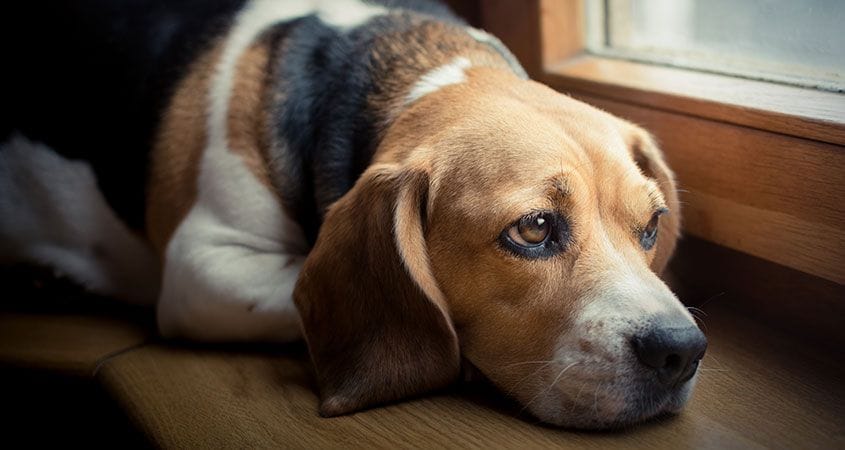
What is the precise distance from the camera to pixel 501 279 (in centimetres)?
183

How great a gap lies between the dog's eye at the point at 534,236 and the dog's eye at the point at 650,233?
0.78ft

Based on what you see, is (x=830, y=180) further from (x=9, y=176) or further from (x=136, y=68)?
(x=9, y=176)

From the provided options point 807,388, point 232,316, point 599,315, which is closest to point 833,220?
point 807,388

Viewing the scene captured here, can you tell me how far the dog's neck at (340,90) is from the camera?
2.19m

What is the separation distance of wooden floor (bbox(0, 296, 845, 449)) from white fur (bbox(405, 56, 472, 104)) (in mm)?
687

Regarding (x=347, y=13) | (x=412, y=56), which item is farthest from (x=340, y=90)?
(x=347, y=13)

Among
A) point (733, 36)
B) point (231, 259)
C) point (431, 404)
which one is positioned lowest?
point (431, 404)

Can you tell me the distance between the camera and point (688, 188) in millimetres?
2430

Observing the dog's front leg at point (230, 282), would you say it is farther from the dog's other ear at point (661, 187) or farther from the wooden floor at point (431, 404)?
the dog's other ear at point (661, 187)

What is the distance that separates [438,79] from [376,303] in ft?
2.10

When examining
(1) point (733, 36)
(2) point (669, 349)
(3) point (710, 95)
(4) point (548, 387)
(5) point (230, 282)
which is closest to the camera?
(2) point (669, 349)

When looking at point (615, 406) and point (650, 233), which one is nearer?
point (615, 406)

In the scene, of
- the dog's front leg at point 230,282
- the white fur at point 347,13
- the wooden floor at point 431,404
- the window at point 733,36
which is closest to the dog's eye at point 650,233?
the wooden floor at point 431,404

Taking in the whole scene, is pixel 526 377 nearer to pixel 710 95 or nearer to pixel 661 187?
pixel 661 187
